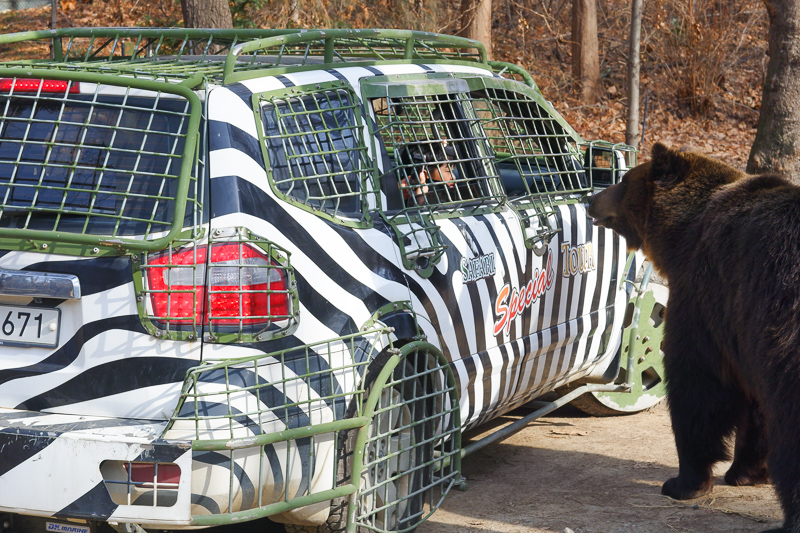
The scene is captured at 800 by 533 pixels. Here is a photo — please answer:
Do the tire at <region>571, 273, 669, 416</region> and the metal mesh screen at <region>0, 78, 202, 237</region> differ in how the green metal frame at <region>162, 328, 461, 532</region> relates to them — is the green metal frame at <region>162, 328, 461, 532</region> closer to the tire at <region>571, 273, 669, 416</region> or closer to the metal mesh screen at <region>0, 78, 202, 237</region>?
the metal mesh screen at <region>0, 78, 202, 237</region>

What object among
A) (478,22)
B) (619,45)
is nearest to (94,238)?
(478,22)

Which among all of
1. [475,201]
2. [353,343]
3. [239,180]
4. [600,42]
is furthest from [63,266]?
[600,42]

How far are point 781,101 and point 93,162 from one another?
26.0 feet

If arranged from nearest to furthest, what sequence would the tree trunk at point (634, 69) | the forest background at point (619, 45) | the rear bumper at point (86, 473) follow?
the rear bumper at point (86, 473), the tree trunk at point (634, 69), the forest background at point (619, 45)

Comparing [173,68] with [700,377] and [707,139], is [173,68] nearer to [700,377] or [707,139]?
[700,377]

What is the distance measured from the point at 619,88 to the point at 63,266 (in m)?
15.6

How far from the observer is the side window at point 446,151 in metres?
4.36

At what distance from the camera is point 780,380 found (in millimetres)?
3801

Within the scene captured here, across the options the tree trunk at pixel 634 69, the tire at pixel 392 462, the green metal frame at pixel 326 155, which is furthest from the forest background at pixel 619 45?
the tire at pixel 392 462

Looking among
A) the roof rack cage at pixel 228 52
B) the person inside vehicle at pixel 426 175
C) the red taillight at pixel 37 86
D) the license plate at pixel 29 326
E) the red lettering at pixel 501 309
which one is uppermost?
the roof rack cage at pixel 228 52

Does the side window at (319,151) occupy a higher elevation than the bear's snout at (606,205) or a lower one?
higher

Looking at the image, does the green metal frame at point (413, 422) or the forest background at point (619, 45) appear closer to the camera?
the green metal frame at point (413, 422)

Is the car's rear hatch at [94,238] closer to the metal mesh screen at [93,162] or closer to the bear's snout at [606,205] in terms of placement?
the metal mesh screen at [93,162]

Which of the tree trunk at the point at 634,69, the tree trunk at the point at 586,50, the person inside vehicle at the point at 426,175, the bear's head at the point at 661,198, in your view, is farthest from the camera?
the tree trunk at the point at 586,50
